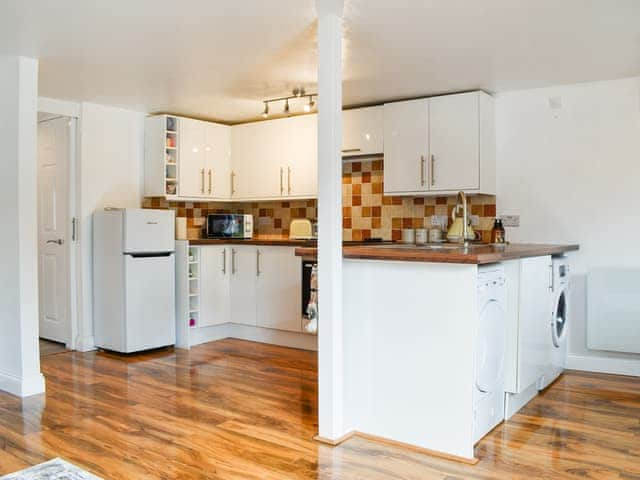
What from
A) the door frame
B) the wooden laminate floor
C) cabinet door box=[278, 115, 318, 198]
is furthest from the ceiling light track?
the wooden laminate floor

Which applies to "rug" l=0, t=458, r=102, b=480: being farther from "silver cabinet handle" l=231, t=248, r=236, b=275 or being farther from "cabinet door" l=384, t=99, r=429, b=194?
"cabinet door" l=384, t=99, r=429, b=194

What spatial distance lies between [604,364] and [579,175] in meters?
1.34

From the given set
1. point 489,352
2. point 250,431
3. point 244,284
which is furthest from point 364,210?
point 250,431

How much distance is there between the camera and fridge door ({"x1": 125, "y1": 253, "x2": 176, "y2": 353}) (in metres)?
4.49

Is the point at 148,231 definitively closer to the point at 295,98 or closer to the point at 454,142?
the point at 295,98

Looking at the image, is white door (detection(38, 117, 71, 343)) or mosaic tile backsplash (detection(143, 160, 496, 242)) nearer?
mosaic tile backsplash (detection(143, 160, 496, 242))

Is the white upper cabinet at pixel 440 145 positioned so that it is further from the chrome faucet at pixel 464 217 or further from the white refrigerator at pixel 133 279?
the white refrigerator at pixel 133 279

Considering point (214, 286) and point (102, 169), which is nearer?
point (102, 169)

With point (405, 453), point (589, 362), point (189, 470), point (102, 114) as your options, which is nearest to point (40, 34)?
point (102, 114)

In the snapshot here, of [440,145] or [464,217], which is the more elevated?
[440,145]

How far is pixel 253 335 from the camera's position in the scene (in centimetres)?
506

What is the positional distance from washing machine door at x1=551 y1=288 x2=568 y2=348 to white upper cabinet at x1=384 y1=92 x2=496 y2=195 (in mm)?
927

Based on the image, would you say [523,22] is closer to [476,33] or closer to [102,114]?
[476,33]

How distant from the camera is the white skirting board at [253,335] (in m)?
4.70
